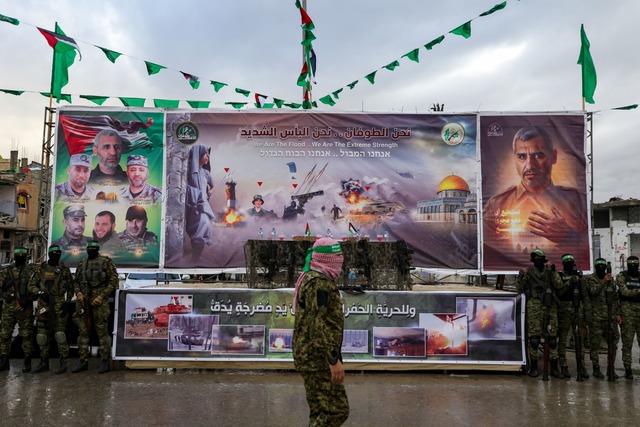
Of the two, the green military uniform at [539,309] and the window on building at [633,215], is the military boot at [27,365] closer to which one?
the green military uniform at [539,309]

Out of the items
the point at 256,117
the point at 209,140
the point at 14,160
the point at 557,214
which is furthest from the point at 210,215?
the point at 14,160

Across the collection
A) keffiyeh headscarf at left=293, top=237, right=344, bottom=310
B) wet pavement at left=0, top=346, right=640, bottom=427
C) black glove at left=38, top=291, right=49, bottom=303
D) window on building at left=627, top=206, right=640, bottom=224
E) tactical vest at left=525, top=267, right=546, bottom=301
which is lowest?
wet pavement at left=0, top=346, right=640, bottom=427

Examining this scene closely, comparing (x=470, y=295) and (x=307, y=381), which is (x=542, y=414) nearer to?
(x=470, y=295)

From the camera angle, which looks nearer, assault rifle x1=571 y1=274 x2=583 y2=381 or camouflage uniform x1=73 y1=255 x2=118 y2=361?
assault rifle x1=571 y1=274 x2=583 y2=381

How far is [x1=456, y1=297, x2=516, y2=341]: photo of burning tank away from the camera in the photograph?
275 inches

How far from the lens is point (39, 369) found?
23.0 ft

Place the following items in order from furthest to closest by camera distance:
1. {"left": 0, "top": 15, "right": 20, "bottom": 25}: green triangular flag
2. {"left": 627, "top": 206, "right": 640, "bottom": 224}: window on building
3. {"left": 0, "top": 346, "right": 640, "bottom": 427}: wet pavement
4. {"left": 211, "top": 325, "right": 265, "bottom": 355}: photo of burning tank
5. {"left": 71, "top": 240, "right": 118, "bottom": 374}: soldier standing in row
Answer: {"left": 627, "top": 206, "right": 640, "bottom": 224}: window on building, {"left": 0, "top": 15, "right": 20, "bottom": 25}: green triangular flag, {"left": 71, "top": 240, "right": 118, "bottom": 374}: soldier standing in row, {"left": 211, "top": 325, "right": 265, "bottom": 355}: photo of burning tank, {"left": 0, "top": 346, "right": 640, "bottom": 427}: wet pavement

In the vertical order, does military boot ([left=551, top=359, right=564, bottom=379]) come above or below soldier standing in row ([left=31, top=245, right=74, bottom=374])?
below

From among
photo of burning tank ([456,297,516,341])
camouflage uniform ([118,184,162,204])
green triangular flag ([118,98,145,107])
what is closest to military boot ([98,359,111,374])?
camouflage uniform ([118,184,162,204])

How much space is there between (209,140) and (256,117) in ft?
3.28

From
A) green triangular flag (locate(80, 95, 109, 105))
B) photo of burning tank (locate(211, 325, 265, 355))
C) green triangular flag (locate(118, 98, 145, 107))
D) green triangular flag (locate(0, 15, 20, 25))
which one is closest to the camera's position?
photo of burning tank (locate(211, 325, 265, 355))

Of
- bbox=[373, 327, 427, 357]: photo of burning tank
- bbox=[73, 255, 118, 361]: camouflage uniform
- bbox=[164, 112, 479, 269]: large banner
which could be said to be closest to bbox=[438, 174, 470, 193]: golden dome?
bbox=[164, 112, 479, 269]: large banner

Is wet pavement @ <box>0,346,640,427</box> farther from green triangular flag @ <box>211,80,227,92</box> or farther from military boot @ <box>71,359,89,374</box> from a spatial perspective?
green triangular flag @ <box>211,80,227,92</box>

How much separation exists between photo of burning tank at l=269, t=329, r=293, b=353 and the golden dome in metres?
4.01
